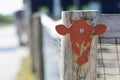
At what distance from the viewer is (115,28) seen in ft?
11.5

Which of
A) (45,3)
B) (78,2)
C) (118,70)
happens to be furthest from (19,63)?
(45,3)

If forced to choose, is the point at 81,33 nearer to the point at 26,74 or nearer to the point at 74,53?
the point at 74,53

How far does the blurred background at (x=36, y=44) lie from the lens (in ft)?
19.7

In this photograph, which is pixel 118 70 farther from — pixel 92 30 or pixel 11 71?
pixel 11 71

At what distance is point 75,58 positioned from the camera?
3092 mm

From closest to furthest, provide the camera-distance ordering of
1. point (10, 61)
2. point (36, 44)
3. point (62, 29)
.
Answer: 1. point (62, 29)
2. point (36, 44)
3. point (10, 61)

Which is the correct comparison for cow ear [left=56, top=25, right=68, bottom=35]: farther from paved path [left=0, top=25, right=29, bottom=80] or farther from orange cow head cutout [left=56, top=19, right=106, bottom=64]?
paved path [left=0, top=25, right=29, bottom=80]

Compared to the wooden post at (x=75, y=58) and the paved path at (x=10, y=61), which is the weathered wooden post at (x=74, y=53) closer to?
the wooden post at (x=75, y=58)

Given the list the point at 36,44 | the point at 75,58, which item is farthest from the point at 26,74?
the point at 75,58

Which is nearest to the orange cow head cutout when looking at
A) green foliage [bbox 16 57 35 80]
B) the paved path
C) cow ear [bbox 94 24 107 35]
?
cow ear [bbox 94 24 107 35]

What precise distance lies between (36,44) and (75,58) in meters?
5.46

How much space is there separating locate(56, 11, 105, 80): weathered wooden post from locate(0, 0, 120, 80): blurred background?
3.01ft

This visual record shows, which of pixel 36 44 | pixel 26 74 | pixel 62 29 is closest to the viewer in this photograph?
pixel 62 29

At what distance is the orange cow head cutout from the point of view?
3043mm
